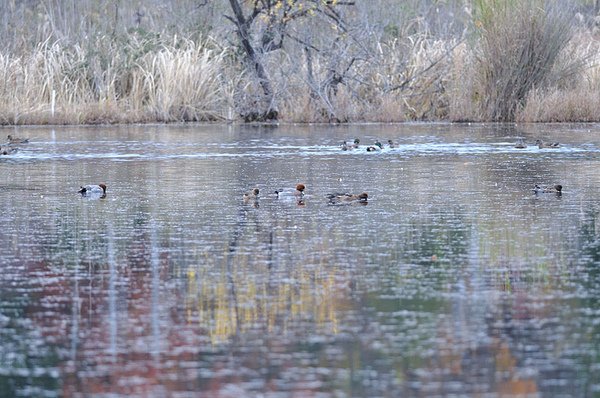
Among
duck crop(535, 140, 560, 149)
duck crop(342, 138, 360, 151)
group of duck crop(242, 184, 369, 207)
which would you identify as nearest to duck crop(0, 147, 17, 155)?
duck crop(342, 138, 360, 151)

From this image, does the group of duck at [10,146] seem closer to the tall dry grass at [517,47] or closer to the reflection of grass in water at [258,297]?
the tall dry grass at [517,47]

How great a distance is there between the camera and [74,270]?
8797 mm

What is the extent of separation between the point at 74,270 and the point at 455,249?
8.71ft

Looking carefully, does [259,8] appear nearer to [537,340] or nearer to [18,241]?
[18,241]

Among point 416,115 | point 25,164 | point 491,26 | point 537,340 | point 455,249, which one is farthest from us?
point 416,115

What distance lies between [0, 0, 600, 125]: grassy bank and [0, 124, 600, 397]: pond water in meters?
10.2

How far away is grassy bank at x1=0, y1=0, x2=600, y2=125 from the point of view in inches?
1033

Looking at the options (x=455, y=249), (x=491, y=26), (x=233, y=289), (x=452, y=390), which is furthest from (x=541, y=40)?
(x=452, y=390)

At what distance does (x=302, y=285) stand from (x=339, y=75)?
19.5m

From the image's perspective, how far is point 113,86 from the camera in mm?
28531

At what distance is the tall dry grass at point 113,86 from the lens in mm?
27797

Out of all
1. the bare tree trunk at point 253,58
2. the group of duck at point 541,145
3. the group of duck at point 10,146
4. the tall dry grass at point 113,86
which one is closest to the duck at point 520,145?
the group of duck at point 541,145

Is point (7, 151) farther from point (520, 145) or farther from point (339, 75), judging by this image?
point (339, 75)

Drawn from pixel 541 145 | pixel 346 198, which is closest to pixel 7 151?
pixel 541 145
